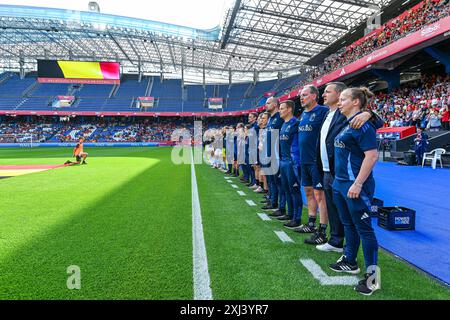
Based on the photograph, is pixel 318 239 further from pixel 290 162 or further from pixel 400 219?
pixel 400 219

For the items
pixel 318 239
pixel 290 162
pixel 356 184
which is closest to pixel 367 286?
pixel 356 184

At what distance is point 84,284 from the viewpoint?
9.24 ft

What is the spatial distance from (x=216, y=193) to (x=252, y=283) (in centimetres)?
495

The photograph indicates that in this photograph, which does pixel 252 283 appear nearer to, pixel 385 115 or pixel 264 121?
pixel 264 121

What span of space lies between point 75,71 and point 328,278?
1279 inches

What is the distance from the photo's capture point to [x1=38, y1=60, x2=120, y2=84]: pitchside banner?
29.4 metres

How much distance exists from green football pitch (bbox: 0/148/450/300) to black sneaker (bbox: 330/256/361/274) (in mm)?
116

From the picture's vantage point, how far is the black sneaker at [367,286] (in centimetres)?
269

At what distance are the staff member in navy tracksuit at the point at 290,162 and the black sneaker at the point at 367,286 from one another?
2003mm

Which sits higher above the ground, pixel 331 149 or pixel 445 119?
pixel 445 119

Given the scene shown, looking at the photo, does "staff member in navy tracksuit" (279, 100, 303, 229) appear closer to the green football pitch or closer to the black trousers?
the green football pitch

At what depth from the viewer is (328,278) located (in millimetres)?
2996

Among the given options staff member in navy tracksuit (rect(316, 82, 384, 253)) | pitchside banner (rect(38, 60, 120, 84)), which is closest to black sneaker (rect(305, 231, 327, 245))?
staff member in navy tracksuit (rect(316, 82, 384, 253))
